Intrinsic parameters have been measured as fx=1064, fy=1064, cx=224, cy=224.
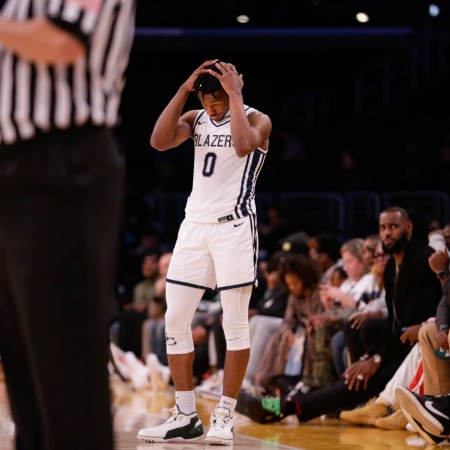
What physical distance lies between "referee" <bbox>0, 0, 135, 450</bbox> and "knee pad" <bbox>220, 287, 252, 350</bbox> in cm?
302

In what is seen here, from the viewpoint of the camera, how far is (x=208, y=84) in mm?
5695

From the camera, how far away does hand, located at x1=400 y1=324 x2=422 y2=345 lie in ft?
21.9

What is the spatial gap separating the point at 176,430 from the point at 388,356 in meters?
1.81

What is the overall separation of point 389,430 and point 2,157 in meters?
4.65

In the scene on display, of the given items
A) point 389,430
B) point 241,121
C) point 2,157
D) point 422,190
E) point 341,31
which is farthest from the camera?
point 341,31

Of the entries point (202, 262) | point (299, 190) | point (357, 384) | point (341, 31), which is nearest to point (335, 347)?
point (357, 384)

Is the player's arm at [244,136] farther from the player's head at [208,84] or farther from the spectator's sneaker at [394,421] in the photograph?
the spectator's sneaker at [394,421]

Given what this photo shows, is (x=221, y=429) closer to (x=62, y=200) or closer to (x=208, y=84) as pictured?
(x=208, y=84)

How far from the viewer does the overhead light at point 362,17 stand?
1867 cm

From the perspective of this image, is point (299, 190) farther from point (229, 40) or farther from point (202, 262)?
point (202, 262)

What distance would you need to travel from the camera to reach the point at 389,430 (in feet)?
22.1

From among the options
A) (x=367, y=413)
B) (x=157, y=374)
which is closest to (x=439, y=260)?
(x=367, y=413)

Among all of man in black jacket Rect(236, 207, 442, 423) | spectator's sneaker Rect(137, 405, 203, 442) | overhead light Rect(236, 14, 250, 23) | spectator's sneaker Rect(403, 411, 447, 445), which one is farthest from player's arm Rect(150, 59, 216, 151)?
overhead light Rect(236, 14, 250, 23)

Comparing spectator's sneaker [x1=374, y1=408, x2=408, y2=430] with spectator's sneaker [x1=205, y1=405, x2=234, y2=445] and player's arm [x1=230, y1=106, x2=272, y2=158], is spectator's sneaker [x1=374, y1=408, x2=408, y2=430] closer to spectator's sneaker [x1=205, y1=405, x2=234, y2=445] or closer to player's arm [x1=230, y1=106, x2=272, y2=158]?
spectator's sneaker [x1=205, y1=405, x2=234, y2=445]
